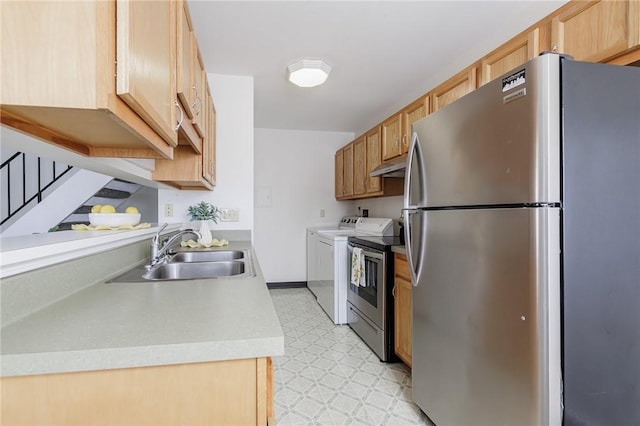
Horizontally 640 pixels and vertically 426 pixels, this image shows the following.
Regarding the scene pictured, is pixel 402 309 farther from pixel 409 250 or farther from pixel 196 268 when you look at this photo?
pixel 196 268

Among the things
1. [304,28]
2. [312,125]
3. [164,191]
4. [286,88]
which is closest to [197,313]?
[304,28]

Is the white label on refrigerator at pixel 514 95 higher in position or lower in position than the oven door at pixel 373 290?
higher

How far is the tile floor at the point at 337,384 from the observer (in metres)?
1.79

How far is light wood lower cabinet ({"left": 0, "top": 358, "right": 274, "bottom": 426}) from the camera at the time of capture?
62 centimetres

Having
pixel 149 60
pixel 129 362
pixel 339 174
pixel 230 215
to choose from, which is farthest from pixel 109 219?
pixel 339 174

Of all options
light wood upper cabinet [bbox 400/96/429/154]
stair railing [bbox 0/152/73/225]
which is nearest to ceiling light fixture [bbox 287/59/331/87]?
light wood upper cabinet [bbox 400/96/429/154]

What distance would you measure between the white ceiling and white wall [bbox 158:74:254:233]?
0.14 m

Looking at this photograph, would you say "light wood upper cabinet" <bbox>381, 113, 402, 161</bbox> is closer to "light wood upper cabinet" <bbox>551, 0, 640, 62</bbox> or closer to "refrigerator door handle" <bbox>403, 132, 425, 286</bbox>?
"refrigerator door handle" <bbox>403, 132, 425, 286</bbox>

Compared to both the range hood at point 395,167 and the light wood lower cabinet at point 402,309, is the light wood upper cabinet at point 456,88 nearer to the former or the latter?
the range hood at point 395,167

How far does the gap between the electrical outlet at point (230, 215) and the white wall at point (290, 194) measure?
1.81 metres

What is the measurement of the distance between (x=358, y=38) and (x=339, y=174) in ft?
8.25

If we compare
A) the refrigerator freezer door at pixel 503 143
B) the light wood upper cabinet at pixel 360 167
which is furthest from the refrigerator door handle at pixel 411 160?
the light wood upper cabinet at pixel 360 167

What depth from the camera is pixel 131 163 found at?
1.54 m

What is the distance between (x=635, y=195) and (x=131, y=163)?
2082 mm
